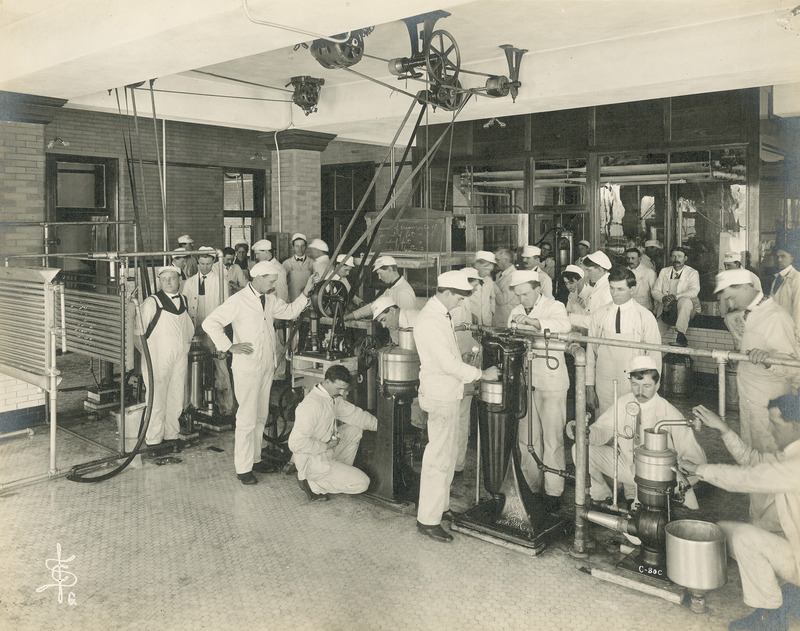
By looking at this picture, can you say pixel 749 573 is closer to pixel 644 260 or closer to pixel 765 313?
pixel 765 313

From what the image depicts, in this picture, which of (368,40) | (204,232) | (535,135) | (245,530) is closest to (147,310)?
(245,530)

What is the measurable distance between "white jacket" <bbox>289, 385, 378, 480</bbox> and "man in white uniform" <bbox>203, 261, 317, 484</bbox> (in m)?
0.73

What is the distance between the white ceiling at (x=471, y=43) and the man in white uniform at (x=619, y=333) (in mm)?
2362

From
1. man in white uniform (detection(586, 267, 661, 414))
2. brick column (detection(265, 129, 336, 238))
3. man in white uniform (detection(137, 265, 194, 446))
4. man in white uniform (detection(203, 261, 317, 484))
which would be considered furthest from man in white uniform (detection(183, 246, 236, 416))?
man in white uniform (detection(586, 267, 661, 414))

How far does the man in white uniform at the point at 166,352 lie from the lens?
7.31 metres

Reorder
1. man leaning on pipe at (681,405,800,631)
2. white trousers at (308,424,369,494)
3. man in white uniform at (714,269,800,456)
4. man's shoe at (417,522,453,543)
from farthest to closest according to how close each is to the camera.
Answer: white trousers at (308,424,369,494) → man in white uniform at (714,269,800,456) → man's shoe at (417,522,453,543) → man leaning on pipe at (681,405,800,631)

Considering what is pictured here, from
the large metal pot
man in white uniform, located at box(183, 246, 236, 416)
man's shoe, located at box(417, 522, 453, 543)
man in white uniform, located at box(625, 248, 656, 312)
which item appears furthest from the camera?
man in white uniform, located at box(625, 248, 656, 312)

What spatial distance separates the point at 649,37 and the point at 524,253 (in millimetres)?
2760

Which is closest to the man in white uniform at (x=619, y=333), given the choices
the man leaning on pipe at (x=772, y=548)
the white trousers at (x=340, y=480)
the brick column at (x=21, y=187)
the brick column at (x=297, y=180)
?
the man leaning on pipe at (x=772, y=548)

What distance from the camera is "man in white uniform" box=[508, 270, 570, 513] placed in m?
5.88

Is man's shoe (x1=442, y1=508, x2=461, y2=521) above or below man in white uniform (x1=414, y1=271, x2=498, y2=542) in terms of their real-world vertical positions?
below

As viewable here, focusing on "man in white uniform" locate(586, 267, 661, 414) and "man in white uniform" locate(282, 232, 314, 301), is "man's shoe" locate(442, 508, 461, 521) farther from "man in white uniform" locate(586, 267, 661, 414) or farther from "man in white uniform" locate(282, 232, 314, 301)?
"man in white uniform" locate(282, 232, 314, 301)

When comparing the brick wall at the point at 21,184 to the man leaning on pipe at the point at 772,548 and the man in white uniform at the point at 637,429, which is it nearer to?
the man in white uniform at the point at 637,429

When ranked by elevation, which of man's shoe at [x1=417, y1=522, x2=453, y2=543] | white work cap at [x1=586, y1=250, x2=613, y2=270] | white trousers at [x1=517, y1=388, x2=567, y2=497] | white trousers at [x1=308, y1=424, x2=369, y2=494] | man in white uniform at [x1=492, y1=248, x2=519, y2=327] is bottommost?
man's shoe at [x1=417, y1=522, x2=453, y2=543]
